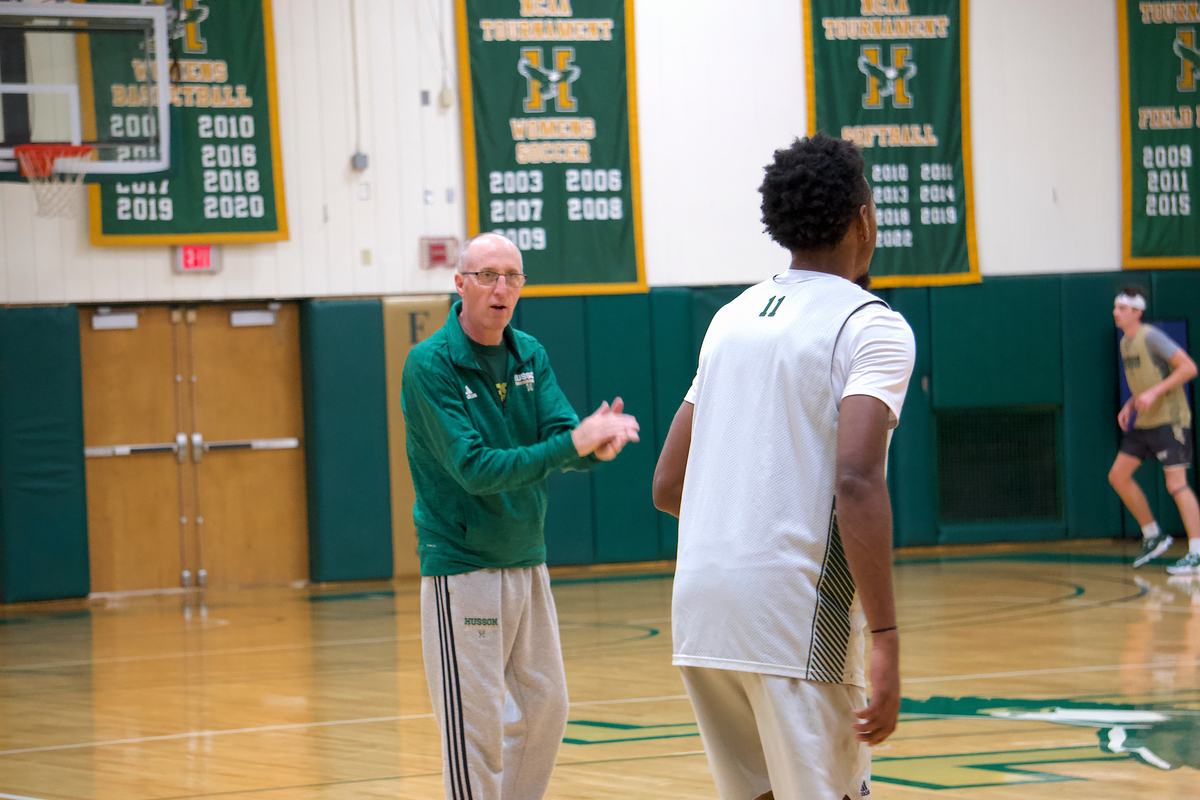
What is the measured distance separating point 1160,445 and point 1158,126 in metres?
3.93

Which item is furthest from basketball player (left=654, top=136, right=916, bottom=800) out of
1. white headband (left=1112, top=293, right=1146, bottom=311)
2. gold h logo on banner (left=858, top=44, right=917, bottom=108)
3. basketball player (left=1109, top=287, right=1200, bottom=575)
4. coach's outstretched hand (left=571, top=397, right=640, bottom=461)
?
gold h logo on banner (left=858, top=44, right=917, bottom=108)

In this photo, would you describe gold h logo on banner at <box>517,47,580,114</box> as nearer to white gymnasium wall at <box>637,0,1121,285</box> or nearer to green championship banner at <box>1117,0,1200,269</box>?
white gymnasium wall at <box>637,0,1121,285</box>

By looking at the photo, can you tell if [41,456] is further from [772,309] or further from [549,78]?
[772,309]

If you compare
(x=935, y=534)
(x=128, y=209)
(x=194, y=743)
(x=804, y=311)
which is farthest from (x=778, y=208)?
(x=935, y=534)

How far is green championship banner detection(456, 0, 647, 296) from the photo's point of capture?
11.7 meters

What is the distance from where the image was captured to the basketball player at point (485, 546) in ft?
11.7

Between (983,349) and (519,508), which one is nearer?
(519,508)

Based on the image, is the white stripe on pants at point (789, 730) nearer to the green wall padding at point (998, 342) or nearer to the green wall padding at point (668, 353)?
the green wall padding at point (668, 353)

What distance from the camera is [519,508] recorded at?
143 inches

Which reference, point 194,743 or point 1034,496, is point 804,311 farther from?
point 1034,496

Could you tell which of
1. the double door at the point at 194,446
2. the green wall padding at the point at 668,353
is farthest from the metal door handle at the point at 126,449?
the green wall padding at the point at 668,353

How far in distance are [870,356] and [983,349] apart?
35.6 ft

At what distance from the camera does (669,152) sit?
12141mm

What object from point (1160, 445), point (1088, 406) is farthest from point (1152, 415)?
point (1088, 406)
